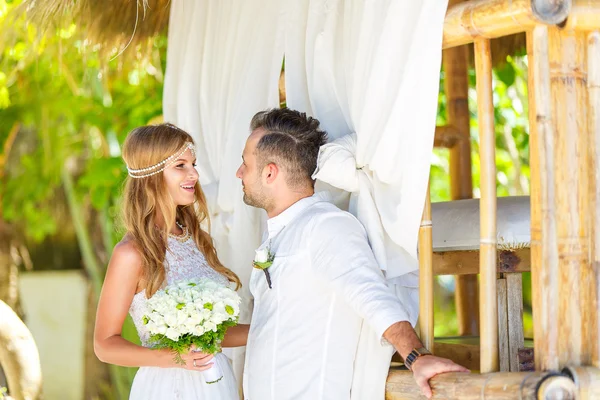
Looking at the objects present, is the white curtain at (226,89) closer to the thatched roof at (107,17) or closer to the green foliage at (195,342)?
the thatched roof at (107,17)

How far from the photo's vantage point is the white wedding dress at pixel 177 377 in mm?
3029

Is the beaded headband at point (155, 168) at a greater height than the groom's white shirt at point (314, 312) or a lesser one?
greater

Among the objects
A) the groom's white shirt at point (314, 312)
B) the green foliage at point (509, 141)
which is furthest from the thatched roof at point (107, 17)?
the green foliage at point (509, 141)

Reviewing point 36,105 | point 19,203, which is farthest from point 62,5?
point 19,203

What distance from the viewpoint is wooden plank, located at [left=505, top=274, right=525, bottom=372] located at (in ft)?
9.64

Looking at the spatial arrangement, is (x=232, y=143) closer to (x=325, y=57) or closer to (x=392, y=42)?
(x=325, y=57)

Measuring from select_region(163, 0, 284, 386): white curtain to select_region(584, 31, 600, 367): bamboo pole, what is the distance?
4.76 ft

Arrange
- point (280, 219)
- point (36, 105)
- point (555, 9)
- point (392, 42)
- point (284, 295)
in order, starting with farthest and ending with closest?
point (36, 105)
point (280, 219)
point (284, 295)
point (392, 42)
point (555, 9)

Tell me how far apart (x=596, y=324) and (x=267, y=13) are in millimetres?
1901

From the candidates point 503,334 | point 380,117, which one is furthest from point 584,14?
point 503,334

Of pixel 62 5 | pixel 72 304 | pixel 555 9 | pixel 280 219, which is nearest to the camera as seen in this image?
pixel 555 9

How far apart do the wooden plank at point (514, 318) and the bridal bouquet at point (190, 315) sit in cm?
94

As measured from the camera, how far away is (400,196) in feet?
8.55

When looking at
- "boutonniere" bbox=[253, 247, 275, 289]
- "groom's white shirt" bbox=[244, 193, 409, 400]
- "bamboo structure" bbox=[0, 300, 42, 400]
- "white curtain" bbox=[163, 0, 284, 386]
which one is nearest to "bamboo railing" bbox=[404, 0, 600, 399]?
"groom's white shirt" bbox=[244, 193, 409, 400]
